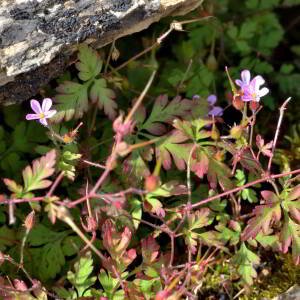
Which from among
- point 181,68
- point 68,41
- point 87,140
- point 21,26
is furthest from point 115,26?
point 181,68


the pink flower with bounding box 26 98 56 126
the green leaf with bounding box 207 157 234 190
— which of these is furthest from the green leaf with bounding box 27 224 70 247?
the green leaf with bounding box 207 157 234 190

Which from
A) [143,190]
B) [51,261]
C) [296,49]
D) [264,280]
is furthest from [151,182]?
[296,49]

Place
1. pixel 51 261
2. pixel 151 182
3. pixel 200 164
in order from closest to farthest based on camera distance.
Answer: pixel 151 182, pixel 200 164, pixel 51 261

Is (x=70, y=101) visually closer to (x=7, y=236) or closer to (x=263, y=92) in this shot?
(x=7, y=236)

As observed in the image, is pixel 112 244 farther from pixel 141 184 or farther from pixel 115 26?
pixel 115 26

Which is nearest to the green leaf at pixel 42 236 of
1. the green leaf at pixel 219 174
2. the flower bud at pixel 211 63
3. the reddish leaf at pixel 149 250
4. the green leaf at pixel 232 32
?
the reddish leaf at pixel 149 250

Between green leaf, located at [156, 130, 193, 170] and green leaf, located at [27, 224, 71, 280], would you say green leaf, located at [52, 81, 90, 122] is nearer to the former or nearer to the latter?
green leaf, located at [156, 130, 193, 170]
